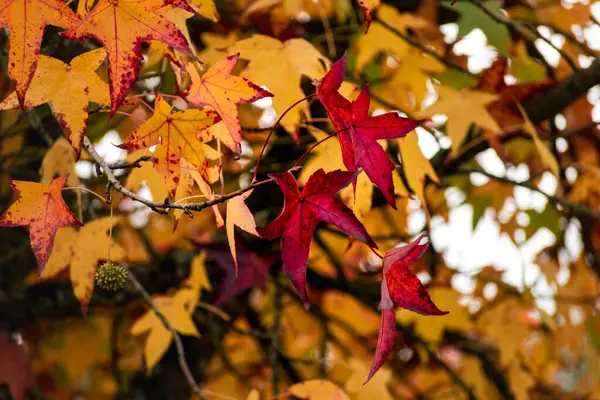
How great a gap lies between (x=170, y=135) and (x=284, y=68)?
1.12 feet

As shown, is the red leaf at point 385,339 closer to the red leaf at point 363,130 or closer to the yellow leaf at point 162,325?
the red leaf at point 363,130

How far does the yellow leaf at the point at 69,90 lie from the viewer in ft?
2.64

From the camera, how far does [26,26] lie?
2.52 feet

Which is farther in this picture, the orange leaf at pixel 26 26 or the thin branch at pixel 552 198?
the thin branch at pixel 552 198

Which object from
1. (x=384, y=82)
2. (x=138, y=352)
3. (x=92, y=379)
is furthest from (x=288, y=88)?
(x=92, y=379)

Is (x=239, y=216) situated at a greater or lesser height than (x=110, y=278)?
greater

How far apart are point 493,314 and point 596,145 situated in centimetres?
67

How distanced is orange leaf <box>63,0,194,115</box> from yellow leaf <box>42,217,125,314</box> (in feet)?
1.40

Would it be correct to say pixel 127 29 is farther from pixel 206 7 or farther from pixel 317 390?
pixel 317 390

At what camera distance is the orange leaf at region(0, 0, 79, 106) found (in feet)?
2.45

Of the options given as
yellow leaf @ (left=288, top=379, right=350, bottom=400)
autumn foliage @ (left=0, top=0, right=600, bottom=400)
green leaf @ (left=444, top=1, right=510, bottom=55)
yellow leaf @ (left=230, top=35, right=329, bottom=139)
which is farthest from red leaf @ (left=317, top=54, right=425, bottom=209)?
green leaf @ (left=444, top=1, right=510, bottom=55)

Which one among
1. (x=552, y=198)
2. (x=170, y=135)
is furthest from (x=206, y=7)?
(x=552, y=198)

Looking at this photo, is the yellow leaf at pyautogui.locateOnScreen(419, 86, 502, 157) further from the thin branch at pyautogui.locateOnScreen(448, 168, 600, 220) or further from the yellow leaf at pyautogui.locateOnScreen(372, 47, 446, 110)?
the yellow leaf at pyautogui.locateOnScreen(372, 47, 446, 110)

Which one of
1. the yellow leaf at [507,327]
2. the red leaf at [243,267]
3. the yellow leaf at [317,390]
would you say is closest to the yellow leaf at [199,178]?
the yellow leaf at [317,390]
